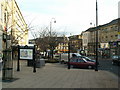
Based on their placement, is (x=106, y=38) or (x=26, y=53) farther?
(x=106, y=38)

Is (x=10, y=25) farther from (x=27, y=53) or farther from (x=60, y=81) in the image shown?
(x=60, y=81)

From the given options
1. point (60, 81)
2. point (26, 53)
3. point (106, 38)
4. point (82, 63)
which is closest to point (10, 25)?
point (26, 53)

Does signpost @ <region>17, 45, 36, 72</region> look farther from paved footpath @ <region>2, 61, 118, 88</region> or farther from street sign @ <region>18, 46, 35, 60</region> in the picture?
paved footpath @ <region>2, 61, 118, 88</region>

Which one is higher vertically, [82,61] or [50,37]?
[50,37]

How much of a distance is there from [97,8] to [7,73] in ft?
41.0

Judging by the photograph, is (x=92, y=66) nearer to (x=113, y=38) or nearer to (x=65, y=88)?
(x=65, y=88)

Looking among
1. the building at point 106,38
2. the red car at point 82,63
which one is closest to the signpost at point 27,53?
the red car at point 82,63

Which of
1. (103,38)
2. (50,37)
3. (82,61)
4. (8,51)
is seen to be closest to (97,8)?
(82,61)

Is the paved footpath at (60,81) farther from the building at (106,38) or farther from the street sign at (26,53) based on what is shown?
the building at (106,38)

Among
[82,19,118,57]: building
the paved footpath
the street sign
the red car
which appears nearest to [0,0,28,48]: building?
the street sign

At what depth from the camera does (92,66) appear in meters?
22.8

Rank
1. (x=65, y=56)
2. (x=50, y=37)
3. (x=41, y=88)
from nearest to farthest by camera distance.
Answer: (x=41, y=88) < (x=65, y=56) < (x=50, y=37)

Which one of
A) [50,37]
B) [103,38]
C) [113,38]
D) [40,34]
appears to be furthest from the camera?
[103,38]

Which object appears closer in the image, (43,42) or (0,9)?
(0,9)
